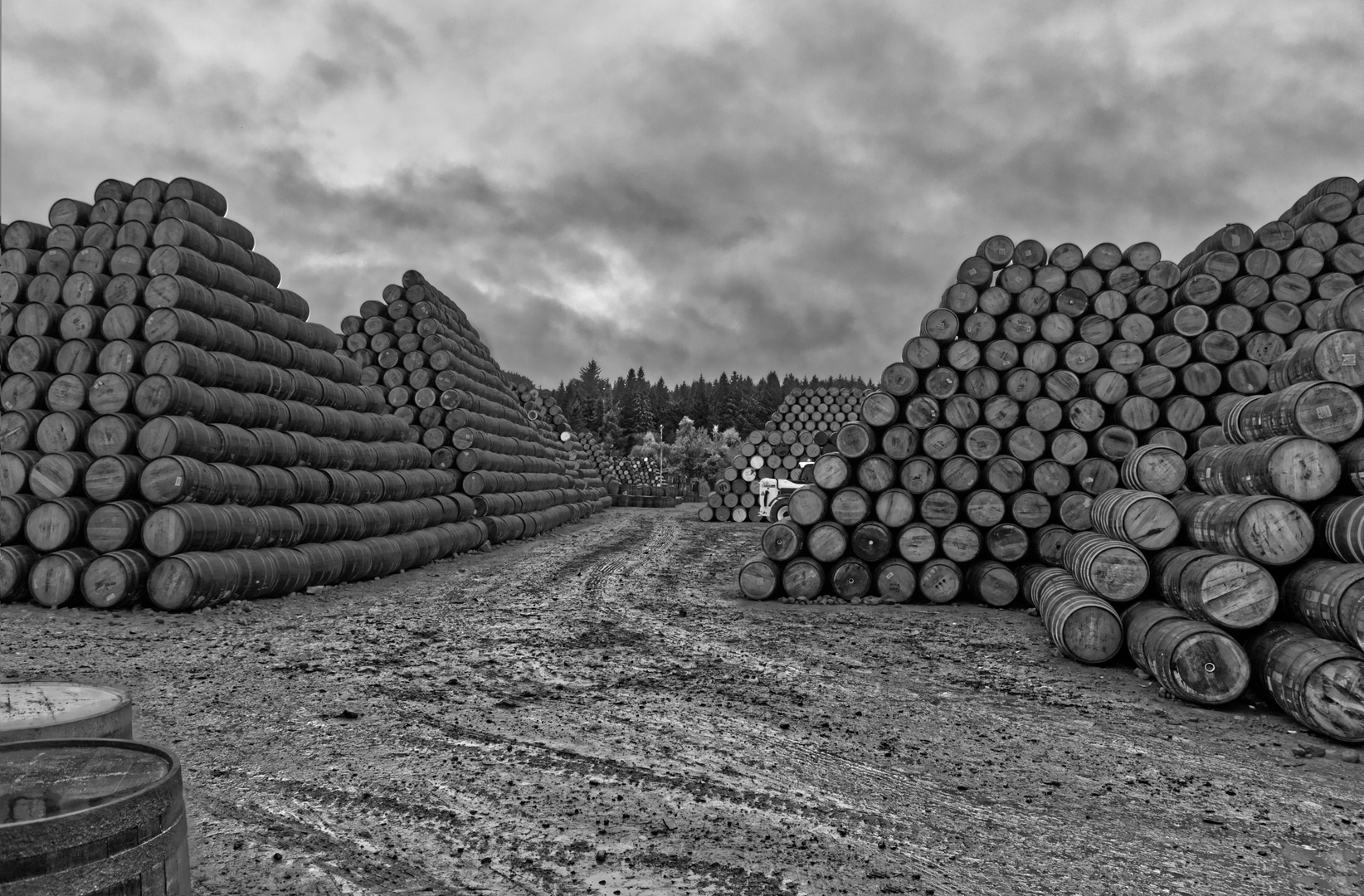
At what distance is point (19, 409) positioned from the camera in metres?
9.49

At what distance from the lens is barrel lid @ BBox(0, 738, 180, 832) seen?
2.36 metres

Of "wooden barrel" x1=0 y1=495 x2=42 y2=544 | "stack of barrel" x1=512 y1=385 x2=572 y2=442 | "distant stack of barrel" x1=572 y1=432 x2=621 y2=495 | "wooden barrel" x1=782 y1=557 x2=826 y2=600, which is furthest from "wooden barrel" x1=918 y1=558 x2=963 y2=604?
"distant stack of barrel" x1=572 y1=432 x2=621 y2=495

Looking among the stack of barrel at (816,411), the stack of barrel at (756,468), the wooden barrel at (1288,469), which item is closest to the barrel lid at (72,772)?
the wooden barrel at (1288,469)

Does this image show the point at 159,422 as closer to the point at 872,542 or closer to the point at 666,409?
the point at 872,542

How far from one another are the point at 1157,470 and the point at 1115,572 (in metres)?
1.88

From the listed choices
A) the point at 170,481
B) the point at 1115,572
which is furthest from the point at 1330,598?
the point at 170,481

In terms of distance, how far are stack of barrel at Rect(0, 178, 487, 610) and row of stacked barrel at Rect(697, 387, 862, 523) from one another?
15718mm

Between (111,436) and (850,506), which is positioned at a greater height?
(111,436)

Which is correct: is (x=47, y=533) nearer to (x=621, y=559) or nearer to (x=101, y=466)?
(x=101, y=466)

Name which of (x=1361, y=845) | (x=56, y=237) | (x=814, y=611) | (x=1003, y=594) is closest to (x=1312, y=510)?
(x=1361, y=845)

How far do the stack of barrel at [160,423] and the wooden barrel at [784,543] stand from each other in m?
6.11

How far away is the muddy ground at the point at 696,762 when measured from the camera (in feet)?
12.0

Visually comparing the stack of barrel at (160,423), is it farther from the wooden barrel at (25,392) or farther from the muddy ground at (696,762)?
the muddy ground at (696,762)

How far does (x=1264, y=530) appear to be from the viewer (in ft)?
20.2
